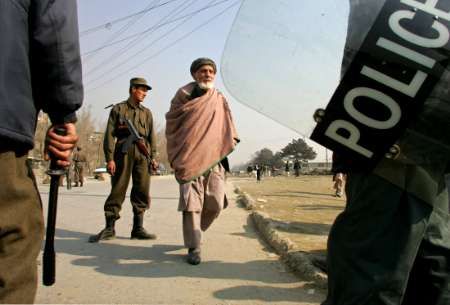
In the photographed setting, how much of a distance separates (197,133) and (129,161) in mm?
1179

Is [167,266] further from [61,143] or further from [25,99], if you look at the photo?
[25,99]

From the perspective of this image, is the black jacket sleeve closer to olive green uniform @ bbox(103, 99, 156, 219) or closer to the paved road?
the paved road

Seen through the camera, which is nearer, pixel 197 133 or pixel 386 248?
pixel 386 248

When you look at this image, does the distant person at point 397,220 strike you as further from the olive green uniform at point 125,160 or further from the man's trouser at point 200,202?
the olive green uniform at point 125,160

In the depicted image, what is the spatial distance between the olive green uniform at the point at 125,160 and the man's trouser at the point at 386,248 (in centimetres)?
318

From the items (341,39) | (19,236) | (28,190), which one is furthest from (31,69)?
(341,39)

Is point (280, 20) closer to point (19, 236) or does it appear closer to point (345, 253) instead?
point (345, 253)

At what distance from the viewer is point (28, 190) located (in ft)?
4.80

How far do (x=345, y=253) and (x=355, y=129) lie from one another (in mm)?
414

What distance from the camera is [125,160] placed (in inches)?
172

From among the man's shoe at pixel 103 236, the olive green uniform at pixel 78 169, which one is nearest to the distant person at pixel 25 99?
the man's shoe at pixel 103 236

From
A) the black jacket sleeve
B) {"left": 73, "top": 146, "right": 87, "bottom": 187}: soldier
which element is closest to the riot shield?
the black jacket sleeve

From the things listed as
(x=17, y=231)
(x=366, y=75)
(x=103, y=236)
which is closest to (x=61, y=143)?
(x=17, y=231)

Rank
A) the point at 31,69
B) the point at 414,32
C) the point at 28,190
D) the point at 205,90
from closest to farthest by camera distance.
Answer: the point at 414,32 < the point at 28,190 < the point at 31,69 < the point at 205,90
